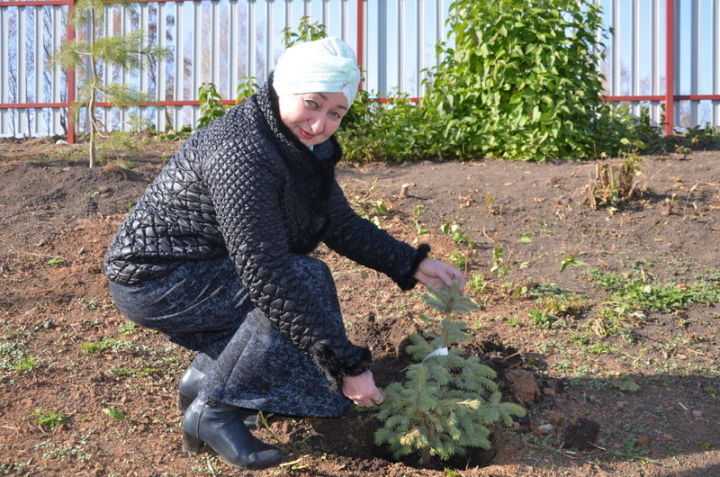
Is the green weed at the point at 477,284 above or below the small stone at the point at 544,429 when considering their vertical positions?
above

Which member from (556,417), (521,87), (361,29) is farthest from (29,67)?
(556,417)

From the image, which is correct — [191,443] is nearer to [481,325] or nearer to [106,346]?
[106,346]

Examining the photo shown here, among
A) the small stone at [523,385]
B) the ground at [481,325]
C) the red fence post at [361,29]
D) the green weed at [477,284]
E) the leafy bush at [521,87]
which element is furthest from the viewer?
the red fence post at [361,29]

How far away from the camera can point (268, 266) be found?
91.7 inches

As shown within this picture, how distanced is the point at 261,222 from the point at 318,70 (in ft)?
1.65

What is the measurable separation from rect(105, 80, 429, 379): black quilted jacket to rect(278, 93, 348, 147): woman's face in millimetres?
33

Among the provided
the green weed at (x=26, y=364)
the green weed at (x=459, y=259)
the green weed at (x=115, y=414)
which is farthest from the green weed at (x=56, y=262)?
the green weed at (x=459, y=259)

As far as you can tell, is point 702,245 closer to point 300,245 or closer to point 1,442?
point 300,245

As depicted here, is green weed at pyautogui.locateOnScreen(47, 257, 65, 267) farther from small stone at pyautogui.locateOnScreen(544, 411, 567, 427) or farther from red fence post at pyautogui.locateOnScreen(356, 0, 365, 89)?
red fence post at pyautogui.locateOnScreen(356, 0, 365, 89)

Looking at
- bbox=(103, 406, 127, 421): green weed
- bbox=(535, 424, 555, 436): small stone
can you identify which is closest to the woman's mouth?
bbox=(103, 406, 127, 421): green weed

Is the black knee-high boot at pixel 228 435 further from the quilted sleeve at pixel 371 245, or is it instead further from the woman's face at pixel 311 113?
the woman's face at pixel 311 113

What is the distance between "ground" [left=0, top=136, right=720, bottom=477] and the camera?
9.13 feet

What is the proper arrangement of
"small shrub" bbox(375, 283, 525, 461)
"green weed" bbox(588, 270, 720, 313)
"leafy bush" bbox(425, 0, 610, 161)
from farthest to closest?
"leafy bush" bbox(425, 0, 610, 161) → "green weed" bbox(588, 270, 720, 313) → "small shrub" bbox(375, 283, 525, 461)

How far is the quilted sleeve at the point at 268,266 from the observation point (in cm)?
233
